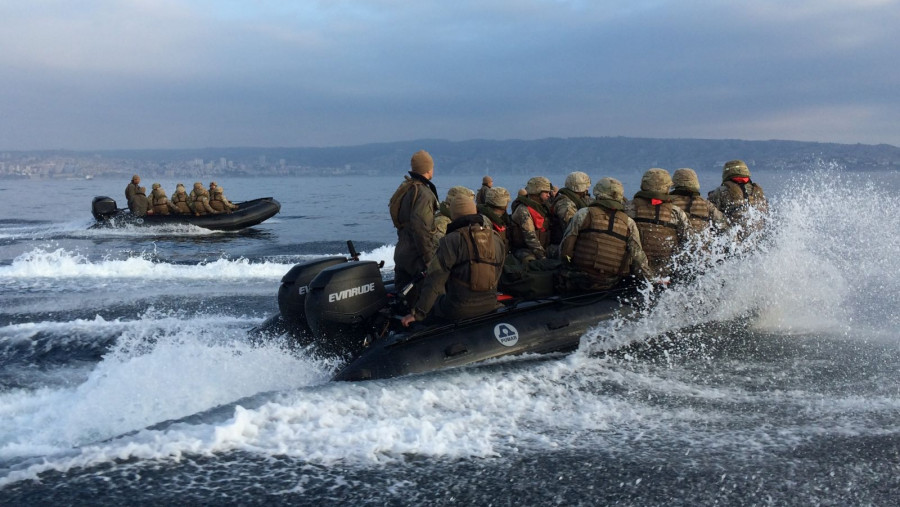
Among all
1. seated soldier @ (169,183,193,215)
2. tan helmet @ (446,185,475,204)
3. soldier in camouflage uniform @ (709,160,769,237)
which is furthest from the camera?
seated soldier @ (169,183,193,215)

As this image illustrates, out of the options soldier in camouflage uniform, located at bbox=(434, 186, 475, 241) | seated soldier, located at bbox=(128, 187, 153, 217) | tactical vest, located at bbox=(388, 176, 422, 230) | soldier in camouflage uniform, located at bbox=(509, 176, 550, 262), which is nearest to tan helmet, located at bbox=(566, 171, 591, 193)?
soldier in camouflage uniform, located at bbox=(509, 176, 550, 262)

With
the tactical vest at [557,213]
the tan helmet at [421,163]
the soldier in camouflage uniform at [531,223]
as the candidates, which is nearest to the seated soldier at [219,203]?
the tactical vest at [557,213]

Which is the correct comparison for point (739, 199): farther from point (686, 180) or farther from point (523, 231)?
point (523, 231)

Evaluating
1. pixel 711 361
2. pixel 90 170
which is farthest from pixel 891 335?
pixel 90 170

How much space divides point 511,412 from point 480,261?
133cm

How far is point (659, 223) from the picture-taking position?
737 centimetres

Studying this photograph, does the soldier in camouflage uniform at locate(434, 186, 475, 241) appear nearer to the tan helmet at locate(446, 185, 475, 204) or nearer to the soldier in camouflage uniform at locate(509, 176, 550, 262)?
the tan helmet at locate(446, 185, 475, 204)

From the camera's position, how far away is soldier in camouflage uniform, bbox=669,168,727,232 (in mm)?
8023

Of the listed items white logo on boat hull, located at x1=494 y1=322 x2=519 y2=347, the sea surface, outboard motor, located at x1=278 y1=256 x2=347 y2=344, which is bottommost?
the sea surface

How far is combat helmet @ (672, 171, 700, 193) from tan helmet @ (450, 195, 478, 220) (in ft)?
10.9

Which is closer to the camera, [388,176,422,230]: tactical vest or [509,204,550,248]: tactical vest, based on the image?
[388,176,422,230]: tactical vest

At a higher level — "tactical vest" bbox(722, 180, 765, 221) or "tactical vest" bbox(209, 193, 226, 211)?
"tactical vest" bbox(722, 180, 765, 221)

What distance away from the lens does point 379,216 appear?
36.7 metres

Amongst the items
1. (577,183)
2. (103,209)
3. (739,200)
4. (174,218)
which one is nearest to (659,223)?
(577,183)
